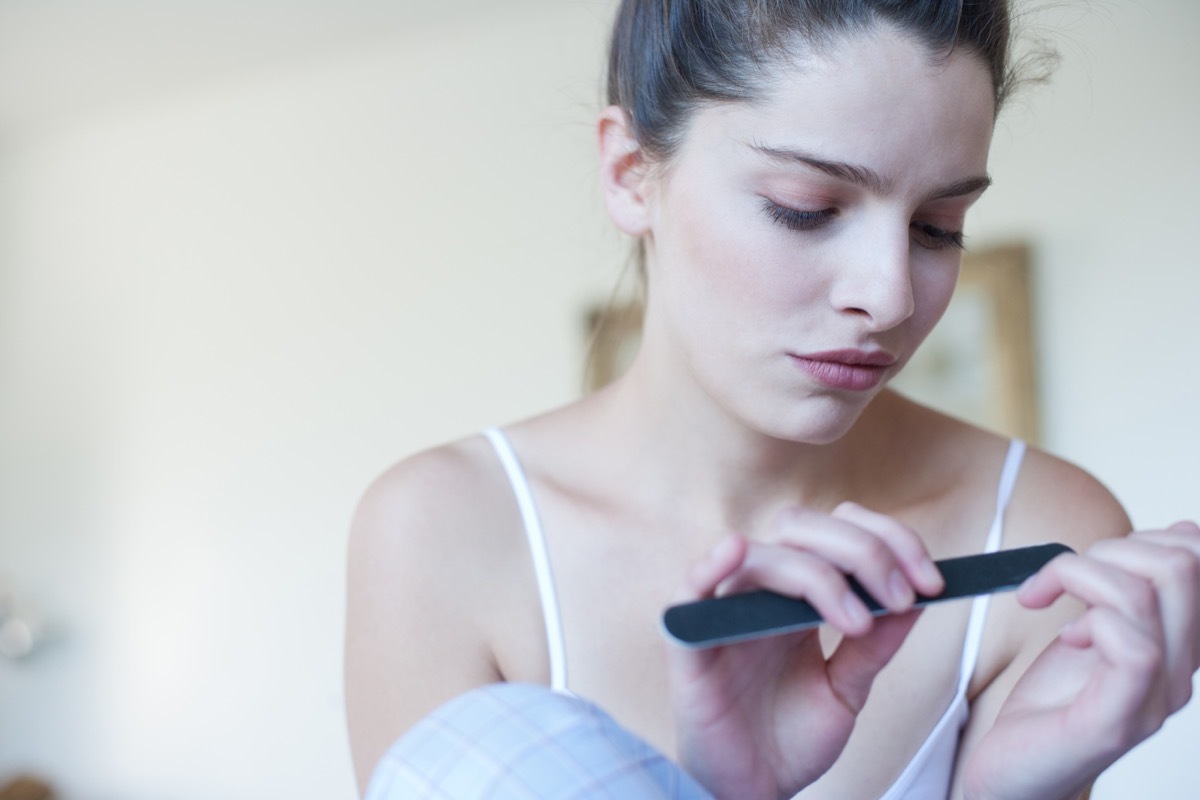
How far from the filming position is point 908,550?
543mm

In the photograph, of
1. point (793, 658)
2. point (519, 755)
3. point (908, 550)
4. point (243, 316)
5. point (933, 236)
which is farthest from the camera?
point (243, 316)

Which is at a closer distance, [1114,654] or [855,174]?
[1114,654]

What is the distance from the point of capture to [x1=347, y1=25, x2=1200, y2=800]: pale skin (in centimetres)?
54

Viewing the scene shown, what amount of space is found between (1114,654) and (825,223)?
12.8 inches

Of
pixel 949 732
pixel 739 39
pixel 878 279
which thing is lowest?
pixel 949 732

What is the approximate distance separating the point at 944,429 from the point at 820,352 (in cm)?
32

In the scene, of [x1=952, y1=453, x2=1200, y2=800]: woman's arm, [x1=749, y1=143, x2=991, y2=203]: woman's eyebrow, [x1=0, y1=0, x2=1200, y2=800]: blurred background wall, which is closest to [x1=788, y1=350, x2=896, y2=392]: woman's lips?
[x1=749, y1=143, x2=991, y2=203]: woman's eyebrow

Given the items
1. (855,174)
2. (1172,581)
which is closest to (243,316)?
(855,174)

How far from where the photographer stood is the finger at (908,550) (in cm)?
54

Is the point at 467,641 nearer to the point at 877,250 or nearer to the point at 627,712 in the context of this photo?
the point at 627,712

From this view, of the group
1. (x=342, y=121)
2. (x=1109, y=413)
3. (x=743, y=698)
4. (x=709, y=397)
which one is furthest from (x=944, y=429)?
(x=342, y=121)

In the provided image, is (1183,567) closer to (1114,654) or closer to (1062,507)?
(1114,654)

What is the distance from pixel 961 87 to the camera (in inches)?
27.4

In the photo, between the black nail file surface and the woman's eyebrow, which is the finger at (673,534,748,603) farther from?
the woman's eyebrow
